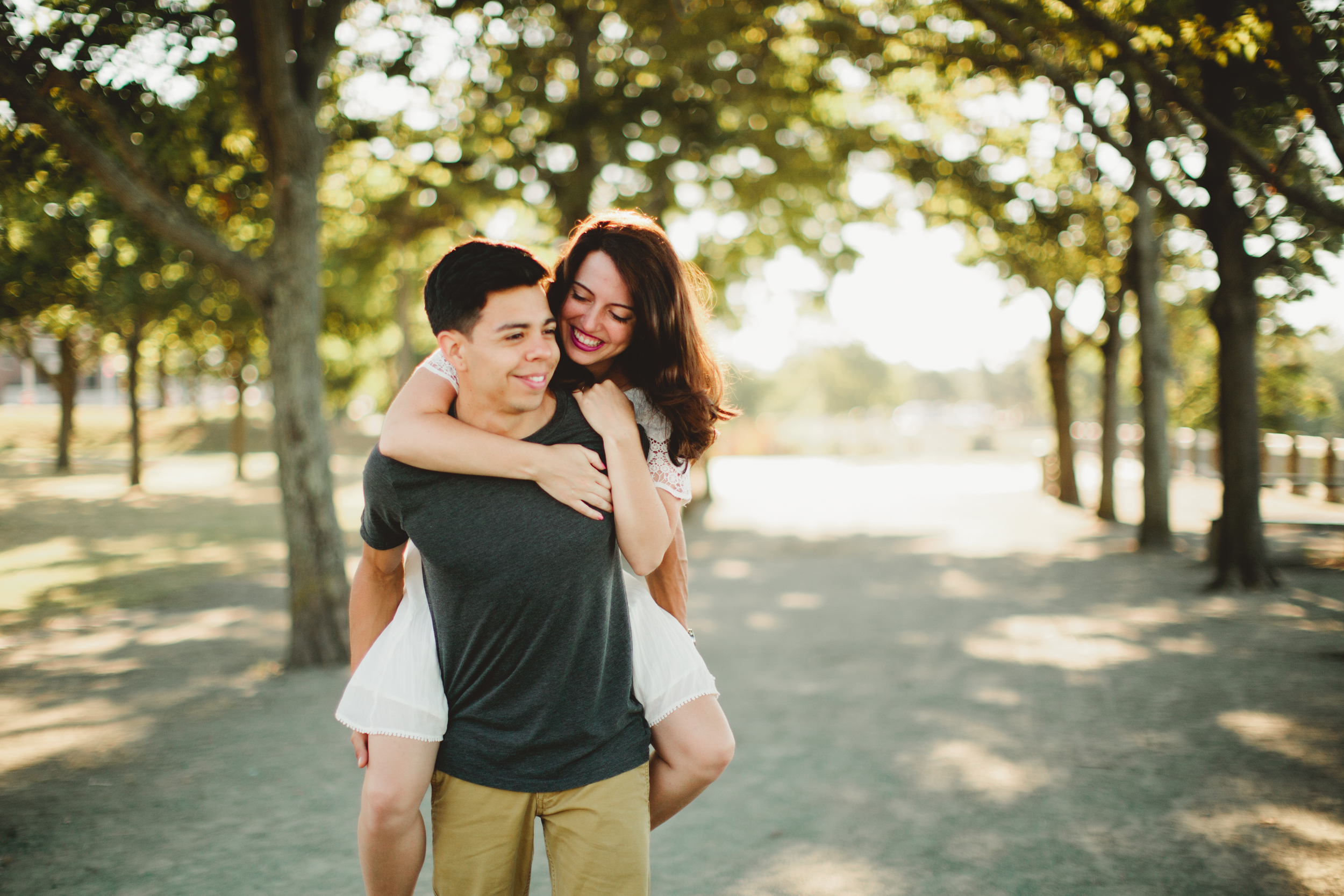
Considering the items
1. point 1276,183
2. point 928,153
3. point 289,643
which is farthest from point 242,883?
point 928,153

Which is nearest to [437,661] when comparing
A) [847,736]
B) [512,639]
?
[512,639]

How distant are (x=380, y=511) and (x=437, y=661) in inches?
14.7

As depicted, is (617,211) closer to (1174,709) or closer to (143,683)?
(1174,709)

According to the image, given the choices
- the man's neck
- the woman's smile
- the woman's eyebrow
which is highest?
the woman's eyebrow

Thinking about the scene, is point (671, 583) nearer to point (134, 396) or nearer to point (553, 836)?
point (553, 836)

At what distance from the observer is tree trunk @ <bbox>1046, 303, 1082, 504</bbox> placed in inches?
721

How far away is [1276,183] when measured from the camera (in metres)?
6.09

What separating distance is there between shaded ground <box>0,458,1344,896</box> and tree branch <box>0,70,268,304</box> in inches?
126

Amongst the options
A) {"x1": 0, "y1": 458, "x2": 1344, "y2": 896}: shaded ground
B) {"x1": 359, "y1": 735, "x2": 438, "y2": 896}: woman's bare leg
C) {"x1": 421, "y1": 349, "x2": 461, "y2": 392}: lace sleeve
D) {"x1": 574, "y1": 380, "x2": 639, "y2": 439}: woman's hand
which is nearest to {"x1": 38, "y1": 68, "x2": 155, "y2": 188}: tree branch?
{"x1": 0, "y1": 458, "x2": 1344, "y2": 896}: shaded ground

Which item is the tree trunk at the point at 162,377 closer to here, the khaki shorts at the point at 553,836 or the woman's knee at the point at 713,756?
the khaki shorts at the point at 553,836

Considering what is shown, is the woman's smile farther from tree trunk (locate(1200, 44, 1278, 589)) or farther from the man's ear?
tree trunk (locate(1200, 44, 1278, 589))

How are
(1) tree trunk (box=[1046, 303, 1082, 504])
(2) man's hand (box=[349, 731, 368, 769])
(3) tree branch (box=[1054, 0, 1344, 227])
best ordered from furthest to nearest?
(1) tree trunk (box=[1046, 303, 1082, 504]) → (3) tree branch (box=[1054, 0, 1344, 227]) → (2) man's hand (box=[349, 731, 368, 769])

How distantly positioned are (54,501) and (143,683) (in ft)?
16.1

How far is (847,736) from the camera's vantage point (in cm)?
557
